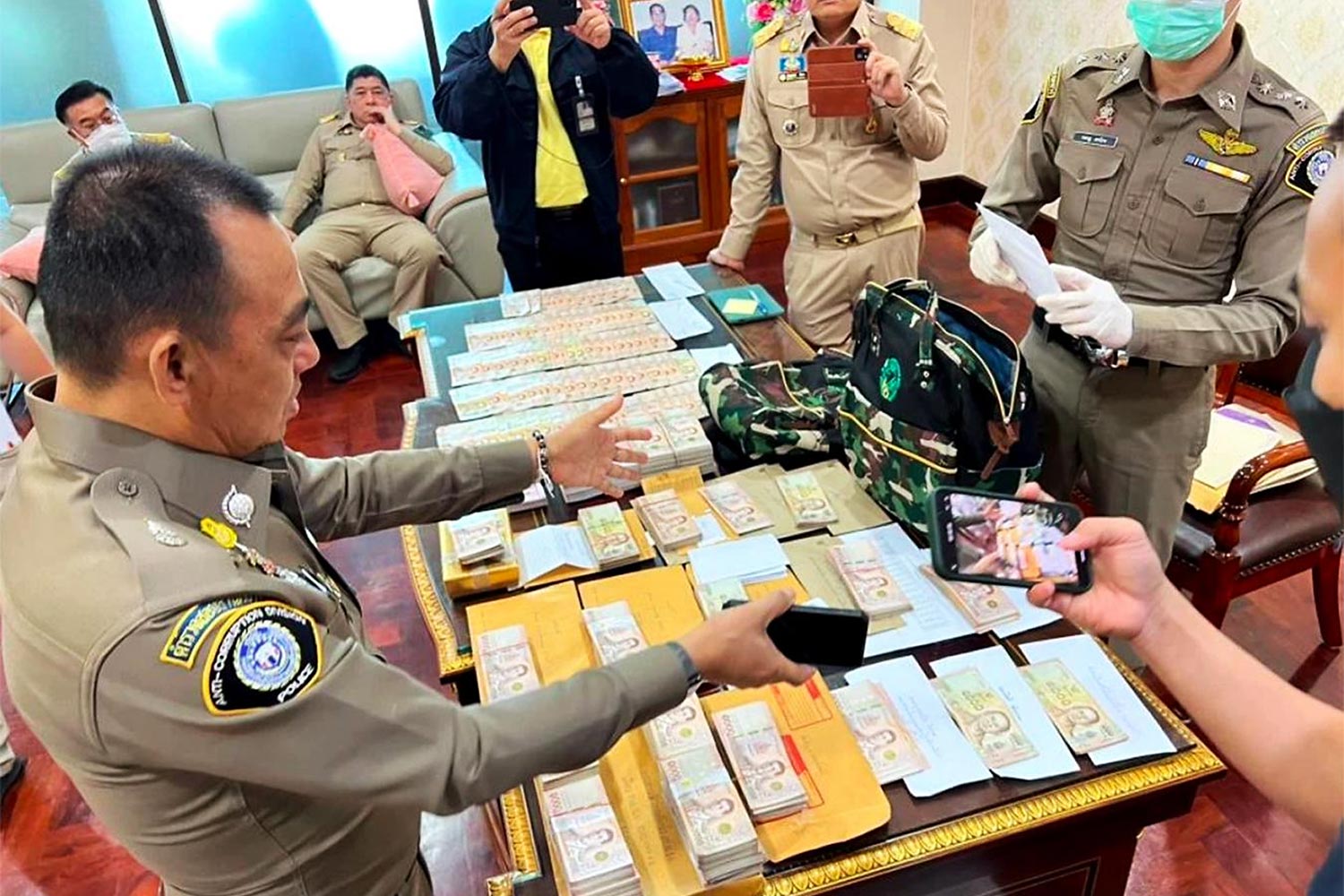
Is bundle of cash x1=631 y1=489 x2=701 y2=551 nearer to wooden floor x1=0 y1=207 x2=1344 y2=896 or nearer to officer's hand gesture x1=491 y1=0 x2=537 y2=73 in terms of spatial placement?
wooden floor x1=0 y1=207 x2=1344 y2=896

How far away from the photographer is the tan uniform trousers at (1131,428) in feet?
5.71

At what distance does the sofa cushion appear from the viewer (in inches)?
173

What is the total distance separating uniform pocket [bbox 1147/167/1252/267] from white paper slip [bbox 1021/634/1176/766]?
0.80m

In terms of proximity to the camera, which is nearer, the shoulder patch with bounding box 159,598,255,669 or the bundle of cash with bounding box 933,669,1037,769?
the shoulder patch with bounding box 159,598,255,669

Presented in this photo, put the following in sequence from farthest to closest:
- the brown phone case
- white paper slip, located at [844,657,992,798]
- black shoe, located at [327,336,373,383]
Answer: black shoe, located at [327,336,373,383]
the brown phone case
white paper slip, located at [844,657,992,798]

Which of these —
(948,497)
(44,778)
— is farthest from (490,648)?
(44,778)

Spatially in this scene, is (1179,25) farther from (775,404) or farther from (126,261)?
(126,261)

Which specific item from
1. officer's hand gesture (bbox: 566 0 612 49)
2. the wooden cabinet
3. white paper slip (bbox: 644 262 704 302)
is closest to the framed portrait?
the wooden cabinet

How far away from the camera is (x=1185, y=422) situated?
5.77 ft

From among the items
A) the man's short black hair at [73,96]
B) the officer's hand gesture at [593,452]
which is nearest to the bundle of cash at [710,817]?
the officer's hand gesture at [593,452]

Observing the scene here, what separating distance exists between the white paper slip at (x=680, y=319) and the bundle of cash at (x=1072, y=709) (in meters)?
1.26

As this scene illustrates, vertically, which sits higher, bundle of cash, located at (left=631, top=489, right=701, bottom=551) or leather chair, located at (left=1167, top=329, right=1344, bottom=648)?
bundle of cash, located at (left=631, top=489, right=701, bottom=551)

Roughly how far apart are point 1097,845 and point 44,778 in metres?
2.28

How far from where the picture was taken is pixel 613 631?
1334 mm
